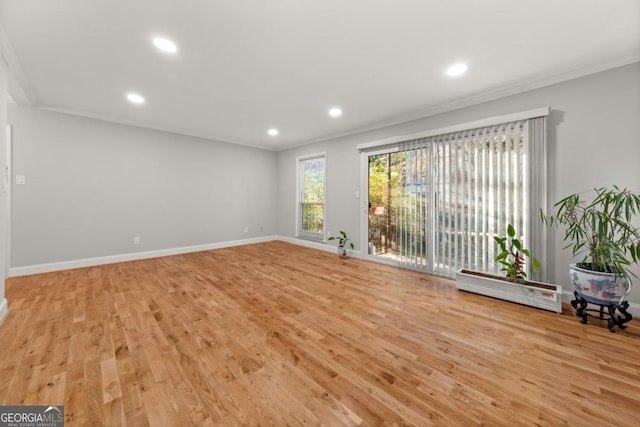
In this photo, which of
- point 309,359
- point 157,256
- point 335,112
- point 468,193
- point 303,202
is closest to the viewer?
point 309,359

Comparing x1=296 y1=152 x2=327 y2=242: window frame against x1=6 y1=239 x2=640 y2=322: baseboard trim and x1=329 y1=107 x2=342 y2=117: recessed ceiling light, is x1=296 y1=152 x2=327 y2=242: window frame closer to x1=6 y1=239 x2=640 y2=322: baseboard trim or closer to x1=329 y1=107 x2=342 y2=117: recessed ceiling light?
x1=6 y1=239 x2=640 y2=322: baseboard trim

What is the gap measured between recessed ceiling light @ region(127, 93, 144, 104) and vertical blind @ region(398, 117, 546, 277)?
390 cm

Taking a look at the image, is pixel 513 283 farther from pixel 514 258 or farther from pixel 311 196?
pixel 311 196

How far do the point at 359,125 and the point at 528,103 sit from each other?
7.84 ft

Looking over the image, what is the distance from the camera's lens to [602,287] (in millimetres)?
2092

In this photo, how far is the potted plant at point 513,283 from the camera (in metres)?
2.45

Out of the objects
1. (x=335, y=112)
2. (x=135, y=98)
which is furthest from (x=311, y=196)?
(x=135, y=98)

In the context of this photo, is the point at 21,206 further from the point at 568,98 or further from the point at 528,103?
the point at 568,98

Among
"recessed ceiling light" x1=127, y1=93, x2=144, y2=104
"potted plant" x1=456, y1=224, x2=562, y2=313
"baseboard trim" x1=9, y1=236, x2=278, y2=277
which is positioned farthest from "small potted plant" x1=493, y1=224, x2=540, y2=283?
"baseboard trim" x1=9, y1=236, x2=278, y2=277

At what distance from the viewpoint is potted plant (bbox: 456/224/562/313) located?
8.04 feet

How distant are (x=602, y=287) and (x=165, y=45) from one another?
14.5 ft

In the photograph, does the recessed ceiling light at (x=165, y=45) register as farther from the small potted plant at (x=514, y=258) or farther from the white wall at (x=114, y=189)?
the small potted plant at (x=514, y=258)

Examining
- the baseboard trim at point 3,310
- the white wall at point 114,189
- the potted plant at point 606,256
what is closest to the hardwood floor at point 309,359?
the baseboard trim at point 3,310

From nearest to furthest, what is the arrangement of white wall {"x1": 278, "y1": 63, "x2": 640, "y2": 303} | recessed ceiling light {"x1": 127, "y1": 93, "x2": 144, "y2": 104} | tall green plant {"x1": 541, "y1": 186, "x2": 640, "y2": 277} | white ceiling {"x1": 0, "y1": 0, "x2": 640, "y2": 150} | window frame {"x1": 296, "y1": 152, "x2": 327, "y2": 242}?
white ceiling {"x1": 0, "y1": 0, "x2": 640, "y2": 150}
tall green plant {"x1": 541, "y1": 186, "x2": 640, "y2": 277}
white wall {"x1": 278, "y1": 63, "x2": 640, "y2": 303}
recessed ceiling light {"x1": 127, "y1": 93, "x2": 144, "y2": 104}
window frame {"x1": 296, "y1": 152, "x2": 327, "y2": 242}
